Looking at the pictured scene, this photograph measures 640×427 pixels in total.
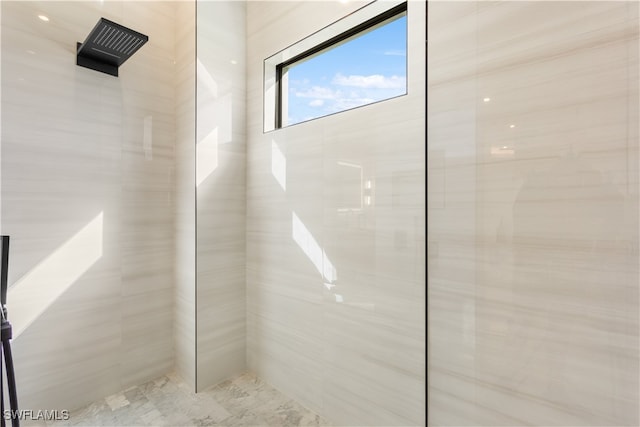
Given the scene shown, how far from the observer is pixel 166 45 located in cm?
188

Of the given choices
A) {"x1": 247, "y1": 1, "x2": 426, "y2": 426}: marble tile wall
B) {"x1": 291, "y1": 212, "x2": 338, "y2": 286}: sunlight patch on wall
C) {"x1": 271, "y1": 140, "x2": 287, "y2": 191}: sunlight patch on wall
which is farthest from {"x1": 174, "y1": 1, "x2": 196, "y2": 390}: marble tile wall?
{"x1": 291, "y1": 212, "x2": 338, "y2": 286}: sunlight patch on wall

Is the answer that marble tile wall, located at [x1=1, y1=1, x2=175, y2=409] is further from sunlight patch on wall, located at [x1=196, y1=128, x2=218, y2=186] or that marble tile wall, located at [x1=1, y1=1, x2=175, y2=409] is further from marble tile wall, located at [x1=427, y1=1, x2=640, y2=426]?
marble tile wall, located at [x1=427, y1=1, x2=640, y2=426]

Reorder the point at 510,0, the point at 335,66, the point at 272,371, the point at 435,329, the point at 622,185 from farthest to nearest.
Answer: the point at 272,371 < the point at 335,66 < the point at 435,329 < the point at 510,0 < the point at 622,185

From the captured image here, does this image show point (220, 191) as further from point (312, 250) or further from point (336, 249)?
point (336, 249)

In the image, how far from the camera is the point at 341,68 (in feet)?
5.35

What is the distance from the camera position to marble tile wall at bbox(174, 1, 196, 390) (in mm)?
1769

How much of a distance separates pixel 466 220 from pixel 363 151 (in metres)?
0.52

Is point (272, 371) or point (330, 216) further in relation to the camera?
point (272, 371)

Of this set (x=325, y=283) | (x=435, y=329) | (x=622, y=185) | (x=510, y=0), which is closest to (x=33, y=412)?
(x=325, y=283)

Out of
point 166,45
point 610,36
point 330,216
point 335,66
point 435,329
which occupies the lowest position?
point 435,329

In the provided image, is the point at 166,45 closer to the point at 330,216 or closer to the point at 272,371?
the point at 330,216

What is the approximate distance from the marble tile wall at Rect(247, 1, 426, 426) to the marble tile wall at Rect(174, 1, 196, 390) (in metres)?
0.32

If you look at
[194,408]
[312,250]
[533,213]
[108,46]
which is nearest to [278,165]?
[312,250]

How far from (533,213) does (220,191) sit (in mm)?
1500
